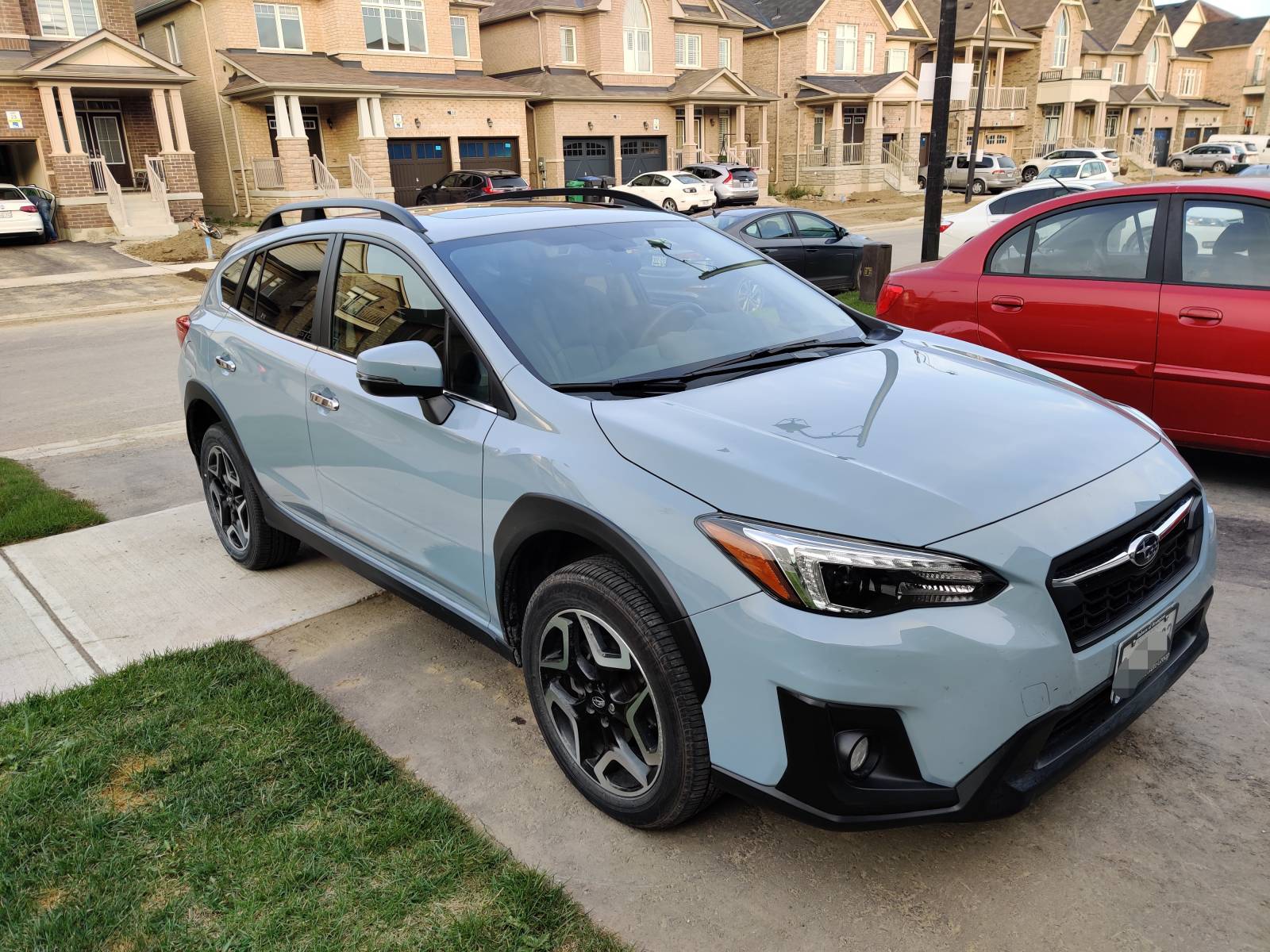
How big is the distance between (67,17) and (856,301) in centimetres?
2855

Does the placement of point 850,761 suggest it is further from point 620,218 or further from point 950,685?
point 620,218

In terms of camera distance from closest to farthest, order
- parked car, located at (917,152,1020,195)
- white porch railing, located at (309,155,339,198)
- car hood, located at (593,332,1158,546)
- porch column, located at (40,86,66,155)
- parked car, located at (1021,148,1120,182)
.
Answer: car hood, located at (593,332,1158,546)
porch column, located at (40,86,66,155)
white porch railing, located at (309,155,339,198)
parked car, located at (917,152,1020,195)
parked car, located at (1021,148,1120,182)

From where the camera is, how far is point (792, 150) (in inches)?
1882

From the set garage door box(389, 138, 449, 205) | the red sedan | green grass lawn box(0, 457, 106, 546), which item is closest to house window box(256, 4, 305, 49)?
garage door box(389, 138, 449, 205)

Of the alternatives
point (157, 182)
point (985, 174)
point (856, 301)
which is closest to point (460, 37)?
point (157, 182)

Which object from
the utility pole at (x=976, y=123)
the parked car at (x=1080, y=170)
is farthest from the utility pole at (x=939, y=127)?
the parked car at (x=1080, y=170)

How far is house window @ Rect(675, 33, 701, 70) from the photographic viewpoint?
141 feet

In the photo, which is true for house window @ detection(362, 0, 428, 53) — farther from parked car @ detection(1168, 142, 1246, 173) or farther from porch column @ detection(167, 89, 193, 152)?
parked car @ detection(1168, 142, 1246, 173)

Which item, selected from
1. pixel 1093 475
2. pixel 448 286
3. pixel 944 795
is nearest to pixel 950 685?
pixel 944 795

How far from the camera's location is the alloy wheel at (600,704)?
2.77 metres

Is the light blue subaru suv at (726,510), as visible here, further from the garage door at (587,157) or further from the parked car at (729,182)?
the garage door at (587,157)

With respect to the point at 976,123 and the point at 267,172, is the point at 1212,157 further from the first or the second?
the point at 267,172

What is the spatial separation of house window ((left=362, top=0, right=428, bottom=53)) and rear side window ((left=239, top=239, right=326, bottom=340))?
3323cm

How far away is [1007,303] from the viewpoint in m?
5.95
